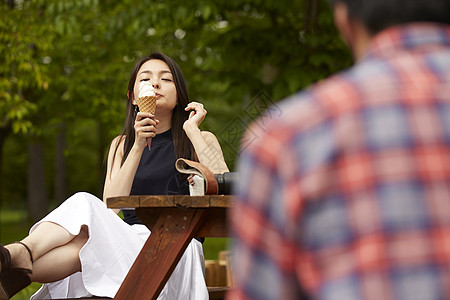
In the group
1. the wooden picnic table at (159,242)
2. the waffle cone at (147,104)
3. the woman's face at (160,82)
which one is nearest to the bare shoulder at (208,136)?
the woman's face at (160,82)

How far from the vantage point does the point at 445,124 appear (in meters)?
1.01

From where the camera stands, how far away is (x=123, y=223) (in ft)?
11.3

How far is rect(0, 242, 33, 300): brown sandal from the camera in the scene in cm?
295

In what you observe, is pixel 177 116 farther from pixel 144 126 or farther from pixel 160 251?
pixel 160 251

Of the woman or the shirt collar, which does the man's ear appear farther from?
the woman

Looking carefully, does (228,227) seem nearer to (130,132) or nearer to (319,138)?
(130,132)

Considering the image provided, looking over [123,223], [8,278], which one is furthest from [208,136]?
[8,278]

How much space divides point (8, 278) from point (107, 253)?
0.51 meters

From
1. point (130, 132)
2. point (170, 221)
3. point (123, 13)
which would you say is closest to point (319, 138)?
point (170, 221)

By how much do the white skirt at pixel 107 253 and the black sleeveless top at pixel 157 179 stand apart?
37cm

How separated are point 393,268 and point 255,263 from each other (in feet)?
0.66

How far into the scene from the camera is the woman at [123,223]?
3.23 metres

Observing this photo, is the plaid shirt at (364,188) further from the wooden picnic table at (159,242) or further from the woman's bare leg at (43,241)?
the woman's bare leg at (43,241)

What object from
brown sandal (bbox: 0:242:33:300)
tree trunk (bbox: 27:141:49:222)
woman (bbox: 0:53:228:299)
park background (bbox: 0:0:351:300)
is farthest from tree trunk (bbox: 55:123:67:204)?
brown sandal (bbox: 0:242:33:300)
